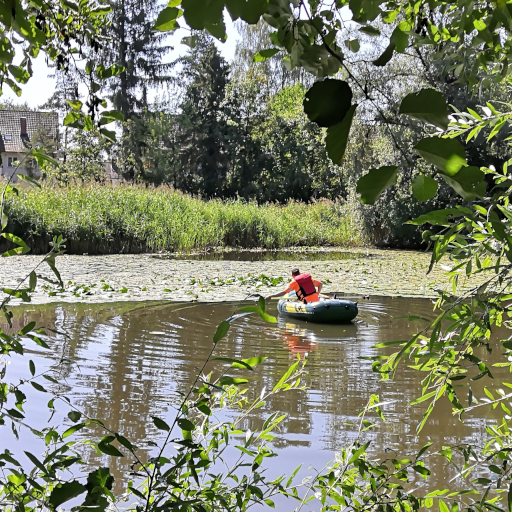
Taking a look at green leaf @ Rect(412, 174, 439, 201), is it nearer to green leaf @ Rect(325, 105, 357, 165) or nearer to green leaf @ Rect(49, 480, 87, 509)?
green leaf @ Rect(325, 105, 357, 165)

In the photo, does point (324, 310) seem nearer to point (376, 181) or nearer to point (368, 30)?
point (368, 30)

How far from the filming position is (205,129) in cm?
3045

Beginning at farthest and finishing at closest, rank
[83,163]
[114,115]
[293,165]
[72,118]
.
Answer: [293,165], [83,163], [72,118], [114,115]

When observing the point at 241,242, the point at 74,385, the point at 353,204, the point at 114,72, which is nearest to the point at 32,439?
the point at 74,385

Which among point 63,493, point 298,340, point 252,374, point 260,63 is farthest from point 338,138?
point 260,63

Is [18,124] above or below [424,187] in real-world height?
above

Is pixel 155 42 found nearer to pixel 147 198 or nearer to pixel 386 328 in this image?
pixel 147 198

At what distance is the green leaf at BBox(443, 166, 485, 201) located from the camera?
527 mm

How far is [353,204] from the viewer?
19109mm

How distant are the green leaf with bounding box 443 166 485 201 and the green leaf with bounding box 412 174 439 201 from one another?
0.01 m

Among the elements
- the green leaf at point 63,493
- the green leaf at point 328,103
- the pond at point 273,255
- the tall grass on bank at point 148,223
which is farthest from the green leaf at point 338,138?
the pond at point 273,255

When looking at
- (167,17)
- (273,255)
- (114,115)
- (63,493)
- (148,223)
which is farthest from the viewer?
(273,255)

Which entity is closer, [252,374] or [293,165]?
[252,374]

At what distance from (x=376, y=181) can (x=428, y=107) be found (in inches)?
3.0
